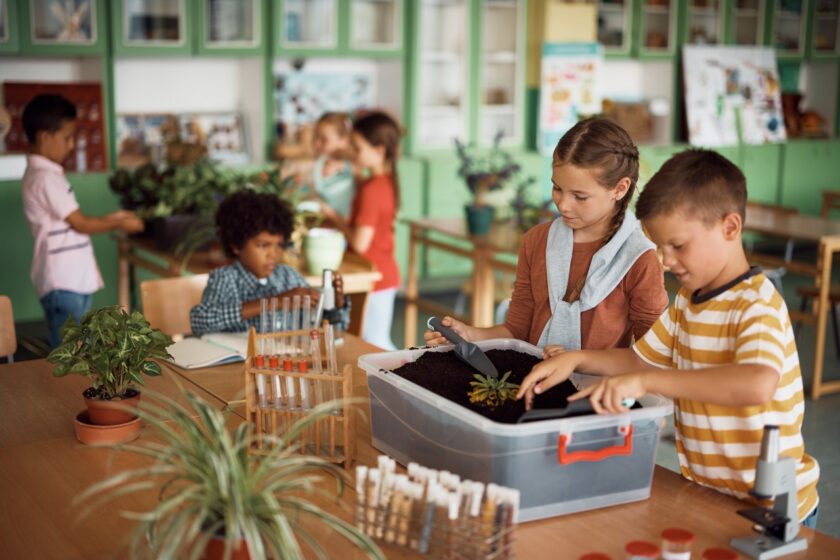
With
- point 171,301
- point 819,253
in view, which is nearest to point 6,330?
point 171,301

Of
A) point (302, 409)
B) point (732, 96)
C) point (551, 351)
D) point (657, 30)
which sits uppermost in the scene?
point (657, 30)

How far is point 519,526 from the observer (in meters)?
1.62

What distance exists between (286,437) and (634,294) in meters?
1.06

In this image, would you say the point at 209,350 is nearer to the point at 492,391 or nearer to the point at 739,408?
the point at 492,391

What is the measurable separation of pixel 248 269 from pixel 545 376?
1602 millimetres

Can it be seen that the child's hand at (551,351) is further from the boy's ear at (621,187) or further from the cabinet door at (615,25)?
the cabinet door at (615,25)

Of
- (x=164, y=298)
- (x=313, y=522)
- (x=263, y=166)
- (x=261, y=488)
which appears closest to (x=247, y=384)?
(x=313, y=522)

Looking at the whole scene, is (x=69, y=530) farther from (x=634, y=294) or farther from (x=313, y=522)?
(x=634, y=294)

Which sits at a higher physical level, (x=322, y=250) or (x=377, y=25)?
(x=377, y=25)

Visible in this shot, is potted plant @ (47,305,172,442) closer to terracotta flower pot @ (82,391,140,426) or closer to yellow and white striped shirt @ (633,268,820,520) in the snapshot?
terracotta flower pot @ (82,391,140,426)

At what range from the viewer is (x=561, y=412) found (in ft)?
5.30

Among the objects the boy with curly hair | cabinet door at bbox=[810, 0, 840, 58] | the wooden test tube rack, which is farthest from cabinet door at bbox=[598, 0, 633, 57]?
the wooden test tube rack

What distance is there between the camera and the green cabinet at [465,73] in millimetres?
6875

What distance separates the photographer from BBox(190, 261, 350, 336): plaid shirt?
293cm
